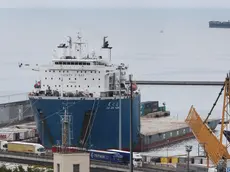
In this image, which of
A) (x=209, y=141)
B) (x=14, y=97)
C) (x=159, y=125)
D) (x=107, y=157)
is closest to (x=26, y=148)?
(x=107, y=157)

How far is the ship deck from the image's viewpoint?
40.1m

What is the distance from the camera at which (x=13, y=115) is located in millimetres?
41281

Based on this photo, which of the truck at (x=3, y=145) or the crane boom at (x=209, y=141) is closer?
the crane boom at (x=209, y=141)

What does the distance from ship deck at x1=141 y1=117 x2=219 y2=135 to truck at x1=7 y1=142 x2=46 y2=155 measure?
836 cm

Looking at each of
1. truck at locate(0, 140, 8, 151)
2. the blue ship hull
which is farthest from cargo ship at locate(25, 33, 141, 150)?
truck at locate(0, 140, 8, 151)

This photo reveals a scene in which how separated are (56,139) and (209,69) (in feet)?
167

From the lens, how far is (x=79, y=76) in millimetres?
33844

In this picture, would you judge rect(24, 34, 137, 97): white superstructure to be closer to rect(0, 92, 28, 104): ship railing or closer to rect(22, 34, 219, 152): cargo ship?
rect(22, 34, 219, 152): cargo ship

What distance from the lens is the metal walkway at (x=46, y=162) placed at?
86.6ft

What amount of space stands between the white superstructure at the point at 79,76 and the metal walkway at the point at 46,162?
189 inches

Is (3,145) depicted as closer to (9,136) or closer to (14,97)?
(9,136)

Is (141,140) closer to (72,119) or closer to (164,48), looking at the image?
(72,119)

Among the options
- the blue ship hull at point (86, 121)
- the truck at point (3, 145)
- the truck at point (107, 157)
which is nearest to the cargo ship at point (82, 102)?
the blue ship hull at point (86, 121)

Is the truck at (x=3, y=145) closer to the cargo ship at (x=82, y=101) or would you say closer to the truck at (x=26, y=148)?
the truck at (x=26, y=148)
